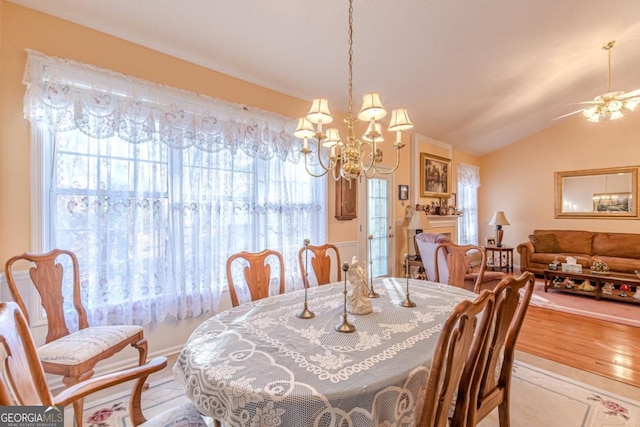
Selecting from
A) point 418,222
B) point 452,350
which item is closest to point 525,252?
point 418,222

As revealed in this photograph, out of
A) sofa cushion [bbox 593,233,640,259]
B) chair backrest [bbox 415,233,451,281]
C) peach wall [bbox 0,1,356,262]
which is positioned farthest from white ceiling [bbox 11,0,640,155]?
sofa cushion [bbox 593,233,640,259]

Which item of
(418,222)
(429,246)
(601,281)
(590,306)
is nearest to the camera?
(429,246)

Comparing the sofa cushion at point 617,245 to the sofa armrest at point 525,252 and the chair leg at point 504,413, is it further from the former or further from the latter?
the chair leg at point 504,413

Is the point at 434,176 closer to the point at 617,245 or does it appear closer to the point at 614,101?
the point at 614,101

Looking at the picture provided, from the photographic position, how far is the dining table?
885 mm

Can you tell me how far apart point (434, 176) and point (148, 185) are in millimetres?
4815

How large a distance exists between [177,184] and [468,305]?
2.38m

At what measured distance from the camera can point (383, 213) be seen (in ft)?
15.4

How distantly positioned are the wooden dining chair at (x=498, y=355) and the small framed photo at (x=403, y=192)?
11.7 ft

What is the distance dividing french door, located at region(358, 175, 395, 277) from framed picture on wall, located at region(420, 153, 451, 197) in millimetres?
959

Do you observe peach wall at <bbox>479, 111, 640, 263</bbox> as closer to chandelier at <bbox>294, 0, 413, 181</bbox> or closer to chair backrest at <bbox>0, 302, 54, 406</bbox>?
chandelier at <bbox>294, 0, 413, 181</bbox>

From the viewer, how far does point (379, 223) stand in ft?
15.1

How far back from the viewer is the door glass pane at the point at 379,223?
448cm

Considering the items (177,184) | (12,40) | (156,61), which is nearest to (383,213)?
(177,184)
